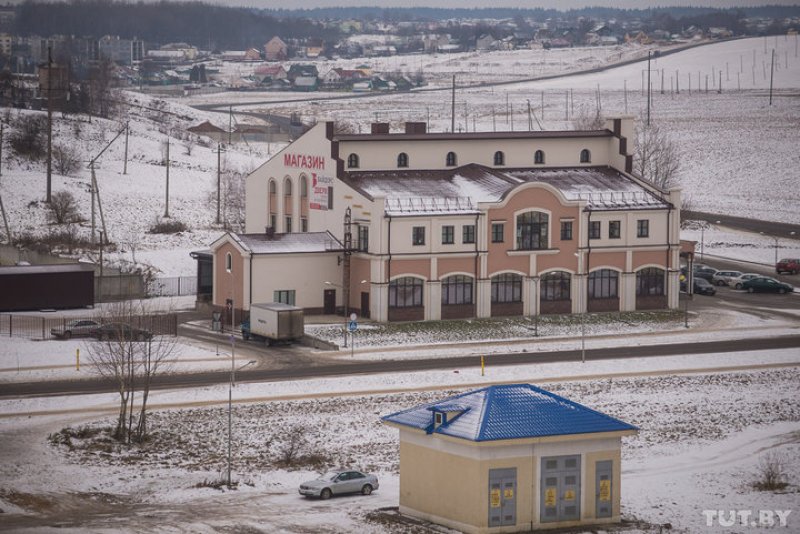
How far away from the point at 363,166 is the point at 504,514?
44.4m

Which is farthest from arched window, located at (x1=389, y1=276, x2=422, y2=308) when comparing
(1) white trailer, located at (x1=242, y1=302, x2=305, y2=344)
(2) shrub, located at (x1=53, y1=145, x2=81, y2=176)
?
(2) shrub, located at (x1=53, y1=145, x2=81, y2=176)

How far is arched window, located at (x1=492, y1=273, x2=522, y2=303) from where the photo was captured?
275 ft

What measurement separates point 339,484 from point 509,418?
649 centimetres

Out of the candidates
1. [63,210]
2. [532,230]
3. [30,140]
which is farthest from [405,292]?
[30,140]

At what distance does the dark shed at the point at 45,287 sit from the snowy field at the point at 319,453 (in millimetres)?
21561

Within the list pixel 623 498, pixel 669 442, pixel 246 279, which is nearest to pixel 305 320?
pixel 246 279

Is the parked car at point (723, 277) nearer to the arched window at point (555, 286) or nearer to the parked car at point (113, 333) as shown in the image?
the arched window at point (555, 286)

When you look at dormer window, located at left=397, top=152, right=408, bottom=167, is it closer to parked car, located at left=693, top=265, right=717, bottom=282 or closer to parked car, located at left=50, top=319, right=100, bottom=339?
parked car, located at left=50, top=319, right=100, bottom=339

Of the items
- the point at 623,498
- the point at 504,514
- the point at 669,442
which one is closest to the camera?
the point at 504,514

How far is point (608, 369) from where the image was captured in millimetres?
71062

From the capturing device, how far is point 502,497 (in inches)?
1780

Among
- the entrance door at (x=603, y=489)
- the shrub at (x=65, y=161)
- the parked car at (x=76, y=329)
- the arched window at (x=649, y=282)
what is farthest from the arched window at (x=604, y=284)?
the shrub at (x=65, y=161)

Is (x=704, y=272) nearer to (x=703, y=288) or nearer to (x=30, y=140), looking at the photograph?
(x=703, y=288)

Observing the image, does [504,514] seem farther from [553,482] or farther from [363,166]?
[363,166]
